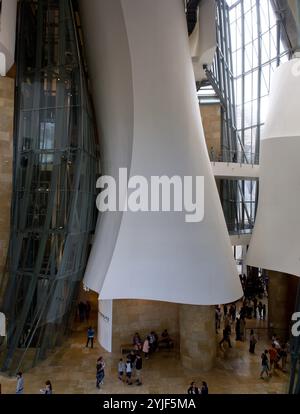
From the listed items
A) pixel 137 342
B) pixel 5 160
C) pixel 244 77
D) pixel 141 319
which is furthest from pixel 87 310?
pixel 244 77

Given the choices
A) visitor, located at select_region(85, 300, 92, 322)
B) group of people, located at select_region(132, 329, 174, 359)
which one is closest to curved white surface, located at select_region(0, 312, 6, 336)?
group of people, located at select_region(132, 329, 174, 359)

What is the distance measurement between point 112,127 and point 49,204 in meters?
3.27

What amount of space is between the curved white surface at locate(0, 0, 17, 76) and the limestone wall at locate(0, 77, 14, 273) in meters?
3.02

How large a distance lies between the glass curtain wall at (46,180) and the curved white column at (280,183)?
6.36 m

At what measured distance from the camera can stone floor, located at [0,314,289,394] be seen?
421 inches

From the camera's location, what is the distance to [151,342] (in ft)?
43.7

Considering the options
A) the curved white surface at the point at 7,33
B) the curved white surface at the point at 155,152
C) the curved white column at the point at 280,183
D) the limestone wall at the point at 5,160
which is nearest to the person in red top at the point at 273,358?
the curved white surface at the point at 155,152

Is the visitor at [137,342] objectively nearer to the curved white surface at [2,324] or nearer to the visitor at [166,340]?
the visitor at [166,340]

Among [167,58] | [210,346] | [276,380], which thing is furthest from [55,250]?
[276,380]

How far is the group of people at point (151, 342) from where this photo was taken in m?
12.9

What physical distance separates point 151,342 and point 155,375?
1.70 m

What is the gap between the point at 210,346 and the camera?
1217cm

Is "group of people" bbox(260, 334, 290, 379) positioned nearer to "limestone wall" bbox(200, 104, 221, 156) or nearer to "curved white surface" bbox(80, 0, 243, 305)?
"curved white surface" bbox(80, 0, 243, 305)

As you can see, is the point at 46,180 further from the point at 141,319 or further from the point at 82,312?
the point at 82,312
